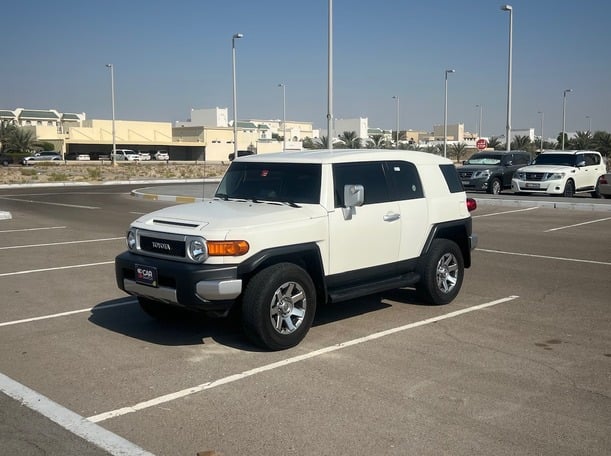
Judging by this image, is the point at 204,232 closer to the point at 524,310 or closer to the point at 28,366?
the point at 28,366

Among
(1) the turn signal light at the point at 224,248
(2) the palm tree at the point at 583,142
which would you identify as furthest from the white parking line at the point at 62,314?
(2) the palm tree at the point at 583,142

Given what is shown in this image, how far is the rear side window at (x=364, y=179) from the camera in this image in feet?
23.1

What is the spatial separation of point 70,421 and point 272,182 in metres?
3.39

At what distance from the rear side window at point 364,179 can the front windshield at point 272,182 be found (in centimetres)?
22

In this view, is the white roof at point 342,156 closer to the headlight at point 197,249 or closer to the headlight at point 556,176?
the headlight at point 197,249

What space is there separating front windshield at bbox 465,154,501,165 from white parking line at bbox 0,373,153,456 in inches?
927

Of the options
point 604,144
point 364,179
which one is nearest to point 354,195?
point 364,179

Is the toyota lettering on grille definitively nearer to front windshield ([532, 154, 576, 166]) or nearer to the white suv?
the white suv

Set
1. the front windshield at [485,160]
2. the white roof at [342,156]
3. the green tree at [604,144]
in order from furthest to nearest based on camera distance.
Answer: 1. the green tree at [604,144]
2. the front windshield at [485,160]
3. the white roof at [342,156]

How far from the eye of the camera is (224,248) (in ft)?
19.8

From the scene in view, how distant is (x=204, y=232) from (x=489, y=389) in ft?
9.07

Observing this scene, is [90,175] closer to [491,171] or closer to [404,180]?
[491,171]

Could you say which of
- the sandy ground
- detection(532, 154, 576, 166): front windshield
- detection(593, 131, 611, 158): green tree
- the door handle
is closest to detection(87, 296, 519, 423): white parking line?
the door handle

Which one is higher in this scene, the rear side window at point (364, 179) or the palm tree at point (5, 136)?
the palm tree at point (5, 136)
